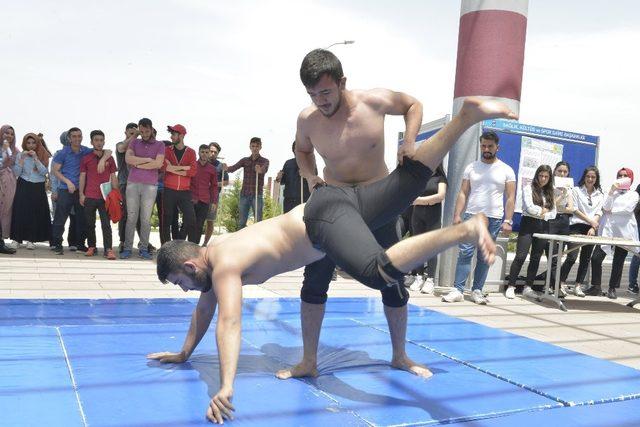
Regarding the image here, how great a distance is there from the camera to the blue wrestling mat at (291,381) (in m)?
2.41

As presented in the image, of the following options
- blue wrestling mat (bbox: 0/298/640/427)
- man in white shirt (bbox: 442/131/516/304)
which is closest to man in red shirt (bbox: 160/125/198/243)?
blue wrestling mat (bbox: 0/298/640/427)

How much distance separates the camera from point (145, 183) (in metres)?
7.25

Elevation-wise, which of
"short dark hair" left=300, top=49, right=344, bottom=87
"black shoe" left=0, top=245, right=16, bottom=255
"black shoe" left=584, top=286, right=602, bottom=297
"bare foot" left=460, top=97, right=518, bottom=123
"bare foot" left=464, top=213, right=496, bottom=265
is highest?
"short dark hair" left=300, top=49, right=344, bottom=87

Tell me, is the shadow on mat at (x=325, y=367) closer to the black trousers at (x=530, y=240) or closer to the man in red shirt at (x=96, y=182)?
the black trousers at (x=530, y=240)

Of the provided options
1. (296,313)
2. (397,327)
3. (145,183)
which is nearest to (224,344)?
(397,327)

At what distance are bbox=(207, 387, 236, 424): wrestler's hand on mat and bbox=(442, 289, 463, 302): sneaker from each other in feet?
12.4

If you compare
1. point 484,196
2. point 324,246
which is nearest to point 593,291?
point 484,196

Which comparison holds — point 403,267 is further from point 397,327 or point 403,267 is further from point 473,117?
point 397,327

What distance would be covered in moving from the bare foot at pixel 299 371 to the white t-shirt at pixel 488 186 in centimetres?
312

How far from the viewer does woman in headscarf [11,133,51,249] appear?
7.62 metres

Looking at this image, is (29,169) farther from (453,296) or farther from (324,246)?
(324,246)

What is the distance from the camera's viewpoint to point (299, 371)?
296 cm

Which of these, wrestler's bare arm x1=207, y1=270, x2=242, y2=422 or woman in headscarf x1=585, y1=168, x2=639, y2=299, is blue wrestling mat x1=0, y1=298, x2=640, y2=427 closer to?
wrestler's bare arm x1=207, y1=270, x2=242, y2=422

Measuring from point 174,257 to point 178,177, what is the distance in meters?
5.01
